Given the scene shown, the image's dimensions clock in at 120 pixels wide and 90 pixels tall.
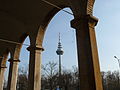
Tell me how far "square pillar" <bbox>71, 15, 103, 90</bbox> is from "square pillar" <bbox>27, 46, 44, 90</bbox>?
12.1ft

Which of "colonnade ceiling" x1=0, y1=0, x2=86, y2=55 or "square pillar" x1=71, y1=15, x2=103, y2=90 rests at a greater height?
"colonnade ceiling" x1=0, y1=0, x2=86, y2=55

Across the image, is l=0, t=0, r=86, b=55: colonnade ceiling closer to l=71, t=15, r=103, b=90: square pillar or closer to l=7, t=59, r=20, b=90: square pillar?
l=7, t=59, r=20, b=90: square pillar

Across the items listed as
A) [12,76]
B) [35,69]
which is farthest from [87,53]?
[12,76]

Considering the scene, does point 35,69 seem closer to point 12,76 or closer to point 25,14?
point 25,14

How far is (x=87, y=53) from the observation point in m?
5.23

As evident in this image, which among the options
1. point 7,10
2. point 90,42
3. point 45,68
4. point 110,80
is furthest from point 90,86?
point 110,80

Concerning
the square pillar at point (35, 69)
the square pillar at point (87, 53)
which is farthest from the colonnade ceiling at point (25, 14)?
the square pillar at point (87, 53)

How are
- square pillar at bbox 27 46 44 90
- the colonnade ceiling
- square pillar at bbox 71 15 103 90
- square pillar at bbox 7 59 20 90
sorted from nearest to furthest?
square pillar at bbox 71 15 103 90, square pillar at bbox 27 46 44 90, the colonnade ceiling, square pillar at bbox 7 59 20 90

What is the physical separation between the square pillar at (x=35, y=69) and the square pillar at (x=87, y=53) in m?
3.67

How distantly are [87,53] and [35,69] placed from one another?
400 cm

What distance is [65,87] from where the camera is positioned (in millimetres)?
38438

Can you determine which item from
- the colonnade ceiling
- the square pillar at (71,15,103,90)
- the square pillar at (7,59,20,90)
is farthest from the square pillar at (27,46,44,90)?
the square pillar at (71,15,103,90)

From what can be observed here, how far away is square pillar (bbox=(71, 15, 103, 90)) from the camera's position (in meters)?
4.91

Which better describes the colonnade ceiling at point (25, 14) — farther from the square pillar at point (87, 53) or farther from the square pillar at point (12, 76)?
the square pillar at point (87, 53)
